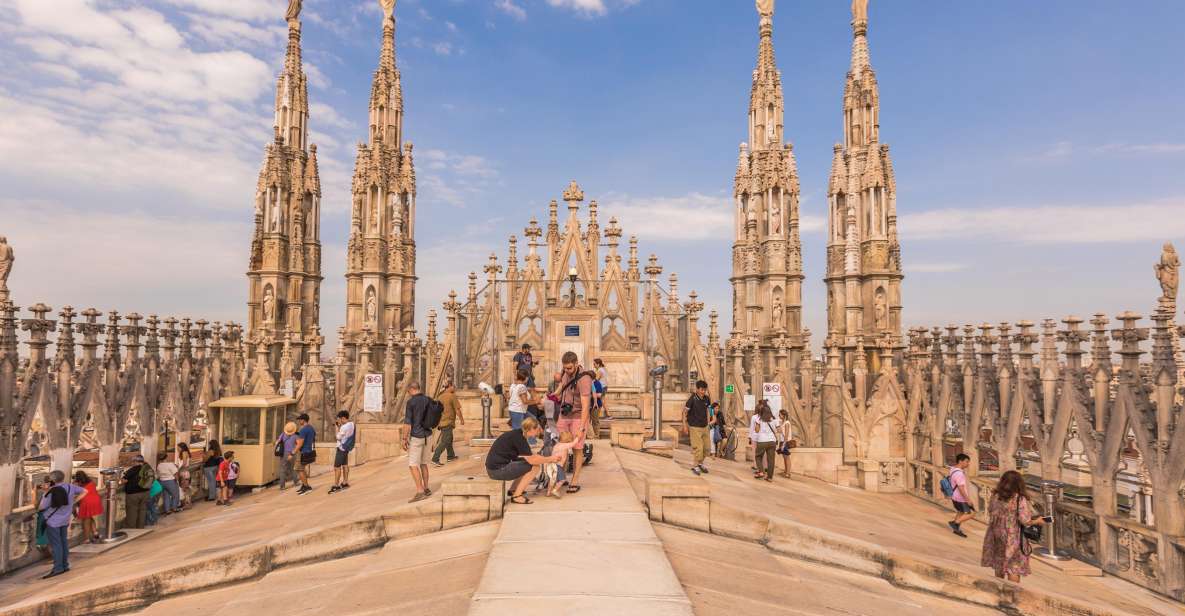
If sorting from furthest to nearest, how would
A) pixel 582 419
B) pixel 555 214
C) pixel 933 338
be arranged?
1. pixel 555 214
2. pixel 933 338
3. pixel 582 419

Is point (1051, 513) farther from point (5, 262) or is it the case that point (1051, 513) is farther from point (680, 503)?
point (5, 262)

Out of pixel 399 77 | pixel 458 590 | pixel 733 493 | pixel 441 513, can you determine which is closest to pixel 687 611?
pixel 458 590

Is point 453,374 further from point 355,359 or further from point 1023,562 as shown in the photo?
point 1023,562

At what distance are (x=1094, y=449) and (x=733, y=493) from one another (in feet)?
22.7

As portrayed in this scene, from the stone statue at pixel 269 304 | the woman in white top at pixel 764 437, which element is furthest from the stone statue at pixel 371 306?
the woman in white top at pixel 764 437

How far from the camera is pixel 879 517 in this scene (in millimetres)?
12922

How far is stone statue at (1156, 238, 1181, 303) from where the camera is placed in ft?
47.2

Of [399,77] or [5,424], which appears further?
[399,77]

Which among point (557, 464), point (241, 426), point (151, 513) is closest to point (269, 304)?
point (241, 426)

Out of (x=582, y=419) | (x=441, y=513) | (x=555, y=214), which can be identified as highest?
(x=555, y=214)

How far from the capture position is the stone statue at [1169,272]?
14.4 meters

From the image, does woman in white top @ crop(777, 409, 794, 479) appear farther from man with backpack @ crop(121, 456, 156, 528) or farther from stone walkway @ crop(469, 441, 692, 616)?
man with backpack @ crop(121, 456, 156, 528)

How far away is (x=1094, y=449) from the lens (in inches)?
452

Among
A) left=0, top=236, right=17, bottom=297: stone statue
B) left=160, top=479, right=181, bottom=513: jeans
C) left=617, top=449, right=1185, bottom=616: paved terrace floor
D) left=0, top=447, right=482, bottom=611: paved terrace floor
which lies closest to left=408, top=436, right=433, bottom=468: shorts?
left=0, top=447, right=482, bottom=611: paved terrace floor
